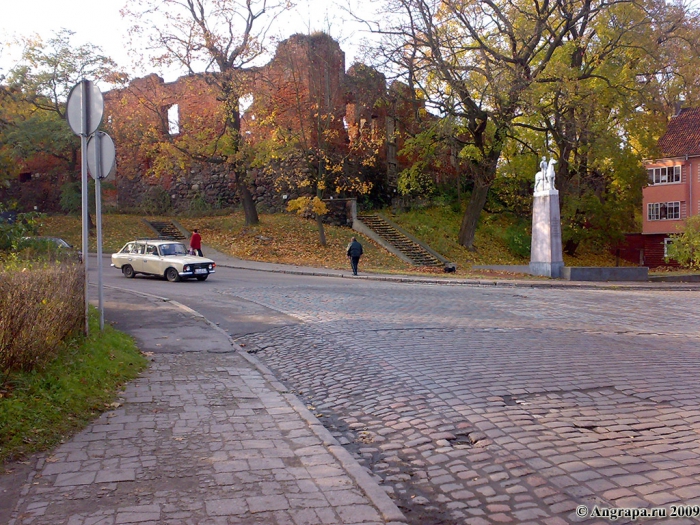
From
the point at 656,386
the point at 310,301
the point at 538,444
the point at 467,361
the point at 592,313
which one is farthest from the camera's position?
the point at 310,301

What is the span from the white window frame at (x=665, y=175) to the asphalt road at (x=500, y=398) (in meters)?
36.0

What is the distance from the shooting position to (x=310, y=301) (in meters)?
15.0

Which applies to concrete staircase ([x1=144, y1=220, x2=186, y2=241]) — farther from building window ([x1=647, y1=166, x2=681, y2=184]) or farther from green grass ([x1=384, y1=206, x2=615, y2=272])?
building window ([x1=647, y1=166, x2=681, y2=184])

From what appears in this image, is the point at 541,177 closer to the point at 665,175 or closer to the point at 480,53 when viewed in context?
the point at 480,53

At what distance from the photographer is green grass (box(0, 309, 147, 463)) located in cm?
499

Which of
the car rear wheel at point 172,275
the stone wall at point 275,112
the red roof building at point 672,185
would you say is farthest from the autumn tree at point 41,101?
the red roof building at point 672,185

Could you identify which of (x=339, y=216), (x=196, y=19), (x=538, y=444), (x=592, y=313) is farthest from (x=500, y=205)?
(x=538, y=444)

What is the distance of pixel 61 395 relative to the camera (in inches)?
227

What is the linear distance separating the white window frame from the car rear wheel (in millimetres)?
37068

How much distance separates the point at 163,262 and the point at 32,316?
15.0 meters

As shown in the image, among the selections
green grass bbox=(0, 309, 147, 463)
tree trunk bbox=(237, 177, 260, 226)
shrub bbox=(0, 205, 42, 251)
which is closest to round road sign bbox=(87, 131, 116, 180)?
green grass bbox=(0, 309, 147, 463)

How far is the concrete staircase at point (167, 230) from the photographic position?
1366 inches

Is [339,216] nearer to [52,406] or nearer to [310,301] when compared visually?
[310,301]

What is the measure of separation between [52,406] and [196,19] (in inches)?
1138
